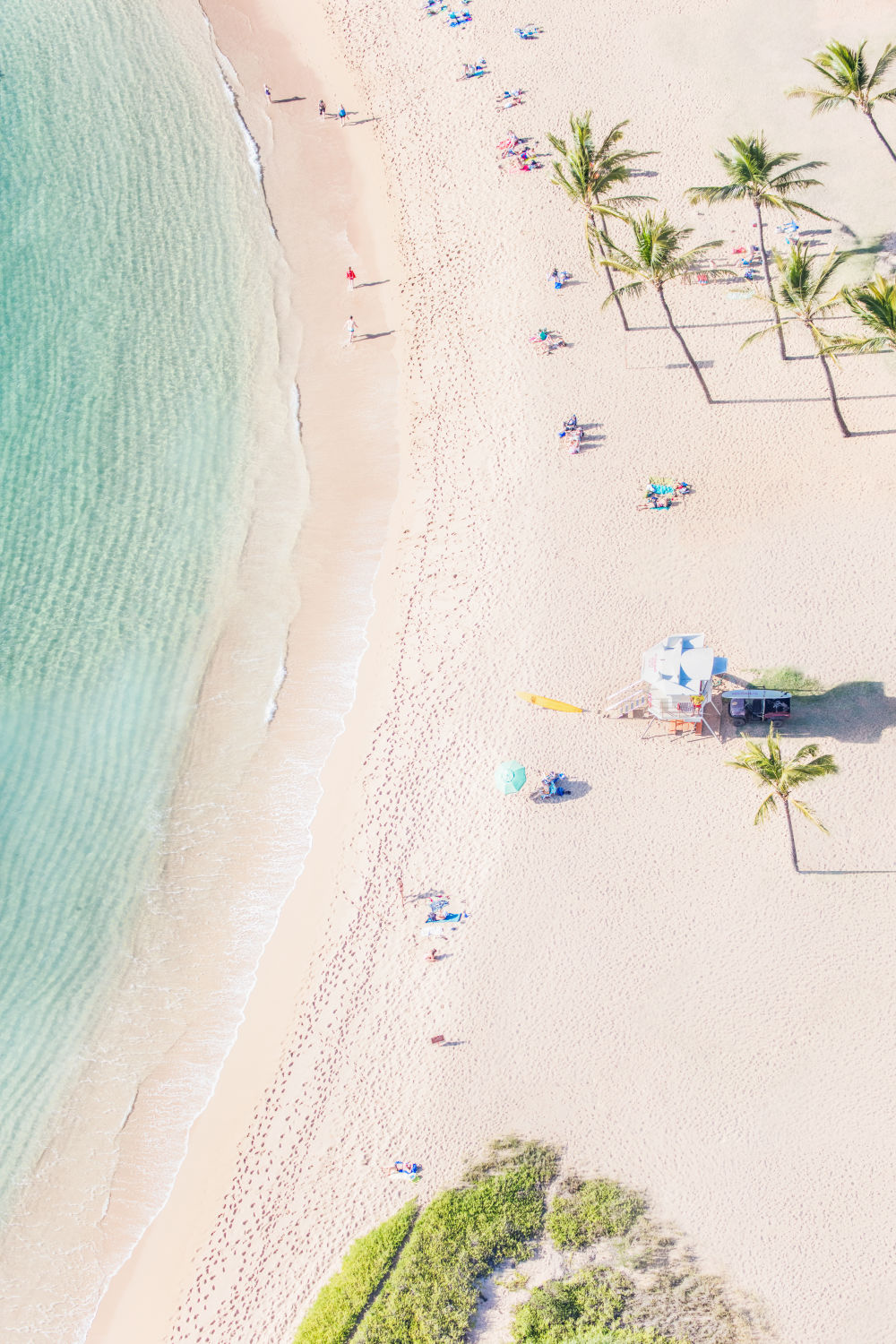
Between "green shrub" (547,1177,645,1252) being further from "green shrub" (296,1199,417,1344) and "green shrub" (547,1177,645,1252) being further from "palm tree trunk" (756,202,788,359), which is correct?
"palm tree trunk" (756,202,788,359)

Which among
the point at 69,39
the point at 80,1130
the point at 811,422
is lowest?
the point at 80,1130

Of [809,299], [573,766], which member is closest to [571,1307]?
[573,766]

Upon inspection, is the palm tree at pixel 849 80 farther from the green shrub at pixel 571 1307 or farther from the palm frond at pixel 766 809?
the green shrub at pixel 571 1307

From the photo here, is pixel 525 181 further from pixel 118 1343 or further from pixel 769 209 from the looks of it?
pixel 118 1343

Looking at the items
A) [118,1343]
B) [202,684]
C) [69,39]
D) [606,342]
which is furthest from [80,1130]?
[69,39]

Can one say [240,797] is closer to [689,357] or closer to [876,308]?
[689,357]

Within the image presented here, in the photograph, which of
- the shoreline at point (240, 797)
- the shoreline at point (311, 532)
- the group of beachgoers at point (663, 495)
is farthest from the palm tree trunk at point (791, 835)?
the shoreline at point (240, 797)
